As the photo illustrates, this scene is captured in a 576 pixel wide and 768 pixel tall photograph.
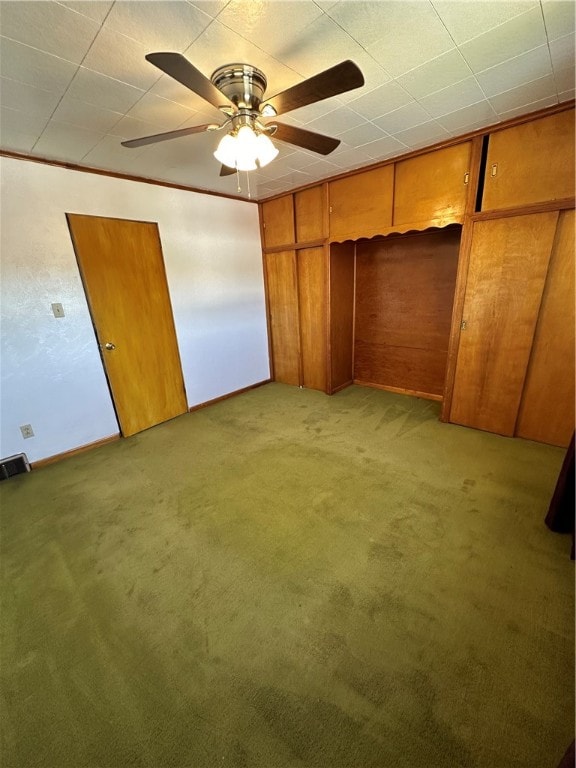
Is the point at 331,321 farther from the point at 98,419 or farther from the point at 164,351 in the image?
the point at 98,419

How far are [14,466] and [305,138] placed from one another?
328 cm

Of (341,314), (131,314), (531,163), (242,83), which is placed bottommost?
(341,314)

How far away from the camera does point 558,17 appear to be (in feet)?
4.36

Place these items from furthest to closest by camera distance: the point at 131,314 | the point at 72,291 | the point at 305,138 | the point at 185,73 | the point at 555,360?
the point at 131,314
the point at 72,291
the point at 555,360
the point at 305,138
the point at 185,73

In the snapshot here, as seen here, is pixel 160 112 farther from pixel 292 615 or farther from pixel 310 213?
pixel 292 615

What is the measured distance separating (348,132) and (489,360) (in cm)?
218

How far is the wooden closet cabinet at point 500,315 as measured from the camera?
2.34 meters

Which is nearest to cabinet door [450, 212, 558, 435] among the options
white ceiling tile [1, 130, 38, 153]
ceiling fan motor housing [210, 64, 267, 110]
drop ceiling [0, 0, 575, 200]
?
drop ceiling [0, 0, 575, 200]

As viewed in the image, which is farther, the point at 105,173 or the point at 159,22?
the point at 105,173

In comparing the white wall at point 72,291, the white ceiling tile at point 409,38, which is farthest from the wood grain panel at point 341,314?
the white ceiling tile at point 409,38

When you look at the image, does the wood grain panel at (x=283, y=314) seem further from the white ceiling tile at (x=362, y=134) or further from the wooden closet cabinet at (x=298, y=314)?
the white ceiling tile at (x=362, y=134)

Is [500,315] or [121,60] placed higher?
[121,60]

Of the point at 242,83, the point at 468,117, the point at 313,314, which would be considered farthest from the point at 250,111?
the point at 313,314

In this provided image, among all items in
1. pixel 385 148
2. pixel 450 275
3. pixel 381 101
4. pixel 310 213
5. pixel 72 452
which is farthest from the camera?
pixel 310 213
